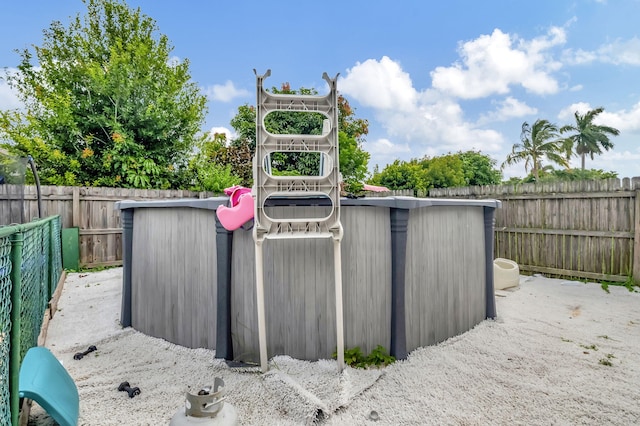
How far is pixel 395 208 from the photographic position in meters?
2.26

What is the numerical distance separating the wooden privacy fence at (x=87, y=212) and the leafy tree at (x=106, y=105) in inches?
60.0

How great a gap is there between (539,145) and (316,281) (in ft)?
78.5

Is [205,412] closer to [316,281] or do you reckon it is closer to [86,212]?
[316,281]

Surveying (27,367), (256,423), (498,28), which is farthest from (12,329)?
(498,28)

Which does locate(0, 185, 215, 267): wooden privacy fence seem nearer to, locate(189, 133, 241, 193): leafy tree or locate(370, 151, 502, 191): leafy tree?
locate(189, 133, 241, 193): leafy tree

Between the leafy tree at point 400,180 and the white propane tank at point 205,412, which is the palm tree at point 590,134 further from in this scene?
the white propane tank at point 205,412

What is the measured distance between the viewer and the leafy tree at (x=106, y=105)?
8.06 m

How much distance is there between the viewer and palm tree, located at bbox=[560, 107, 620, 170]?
71.5ft

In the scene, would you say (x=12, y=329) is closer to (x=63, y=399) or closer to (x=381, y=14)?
(x=63, y=399)

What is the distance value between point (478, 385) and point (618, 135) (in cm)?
2774

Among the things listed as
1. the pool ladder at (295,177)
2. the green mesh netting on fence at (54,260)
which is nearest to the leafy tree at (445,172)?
the green mesh netting on fence at (54,260)

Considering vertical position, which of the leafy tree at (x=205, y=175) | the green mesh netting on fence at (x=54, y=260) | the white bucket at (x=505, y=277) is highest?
the leafy tree at (x=205, y=175)

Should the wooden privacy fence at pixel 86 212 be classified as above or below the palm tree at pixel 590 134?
below

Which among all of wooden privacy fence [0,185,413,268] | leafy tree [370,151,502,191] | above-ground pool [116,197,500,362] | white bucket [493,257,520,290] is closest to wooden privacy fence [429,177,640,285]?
white bucket [493,257,520,290]
